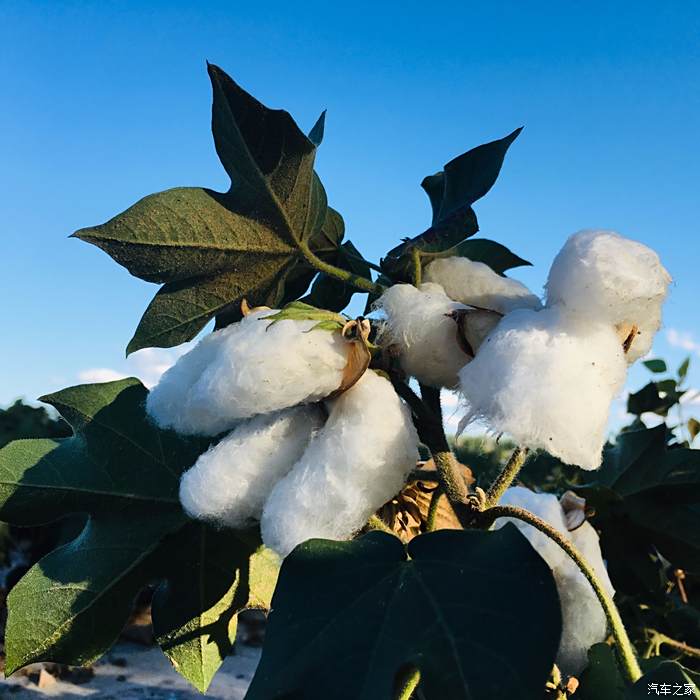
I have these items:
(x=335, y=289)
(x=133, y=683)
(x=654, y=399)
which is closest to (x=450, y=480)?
(x=335, y=289)

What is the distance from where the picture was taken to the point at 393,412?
1.56 feet

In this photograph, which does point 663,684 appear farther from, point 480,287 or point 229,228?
point 229,228

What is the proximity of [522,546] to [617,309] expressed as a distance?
15 centimetres

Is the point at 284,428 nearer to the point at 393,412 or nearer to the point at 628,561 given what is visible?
the point at 393,412

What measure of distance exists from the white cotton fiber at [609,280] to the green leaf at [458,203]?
9cm

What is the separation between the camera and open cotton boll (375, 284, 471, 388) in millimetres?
492

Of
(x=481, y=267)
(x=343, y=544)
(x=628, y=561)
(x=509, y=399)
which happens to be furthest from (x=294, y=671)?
(x=628, y=561)

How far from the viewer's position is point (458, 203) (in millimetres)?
577

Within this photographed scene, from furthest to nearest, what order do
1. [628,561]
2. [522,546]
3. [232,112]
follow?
[628,561], [232,112], [522,546]

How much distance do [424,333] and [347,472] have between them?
10 centimetres

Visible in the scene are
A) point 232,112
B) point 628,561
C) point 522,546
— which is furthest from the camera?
point 628,561

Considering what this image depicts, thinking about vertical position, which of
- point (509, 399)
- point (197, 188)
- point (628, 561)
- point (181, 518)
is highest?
point (197, 188)

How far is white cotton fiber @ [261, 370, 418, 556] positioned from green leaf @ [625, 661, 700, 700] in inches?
6.7

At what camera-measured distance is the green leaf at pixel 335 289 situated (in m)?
0.65
